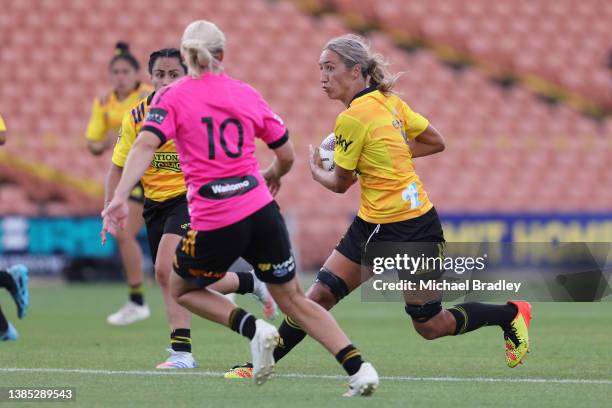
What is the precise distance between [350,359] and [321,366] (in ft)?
6.16

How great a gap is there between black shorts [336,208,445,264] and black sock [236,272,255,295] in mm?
1235

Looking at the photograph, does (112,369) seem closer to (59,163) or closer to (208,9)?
(59,163)

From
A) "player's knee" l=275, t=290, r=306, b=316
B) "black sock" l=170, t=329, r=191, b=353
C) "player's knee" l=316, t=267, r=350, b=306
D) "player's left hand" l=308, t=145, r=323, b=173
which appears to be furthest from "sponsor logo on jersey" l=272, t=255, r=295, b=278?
"black sock" l=170, t=329, r=191, b=353

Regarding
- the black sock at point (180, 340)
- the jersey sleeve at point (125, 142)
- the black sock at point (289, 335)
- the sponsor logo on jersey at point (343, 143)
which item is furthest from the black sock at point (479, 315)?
the jersey sleeve at point (125, 142)

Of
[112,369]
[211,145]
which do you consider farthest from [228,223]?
[112,369]

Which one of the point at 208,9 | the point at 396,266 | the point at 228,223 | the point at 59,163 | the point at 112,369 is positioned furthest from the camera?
the point at 208,9

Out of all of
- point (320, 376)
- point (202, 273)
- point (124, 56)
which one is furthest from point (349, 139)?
point (124, 56)

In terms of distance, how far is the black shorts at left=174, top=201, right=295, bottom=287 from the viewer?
598 cm

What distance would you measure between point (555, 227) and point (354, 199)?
12.7 feet

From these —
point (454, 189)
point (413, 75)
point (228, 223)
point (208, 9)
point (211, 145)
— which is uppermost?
point (211, 145)

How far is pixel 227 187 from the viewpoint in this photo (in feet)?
19.6

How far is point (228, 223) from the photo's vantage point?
5953 millimetres

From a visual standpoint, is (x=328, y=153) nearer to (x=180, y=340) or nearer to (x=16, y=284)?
(x=180, y=340)

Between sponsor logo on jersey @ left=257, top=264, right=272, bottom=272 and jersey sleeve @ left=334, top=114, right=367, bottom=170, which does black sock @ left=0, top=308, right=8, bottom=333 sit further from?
sponsor logo on jersey @ left=257, top=264, right=272, bottom=272
